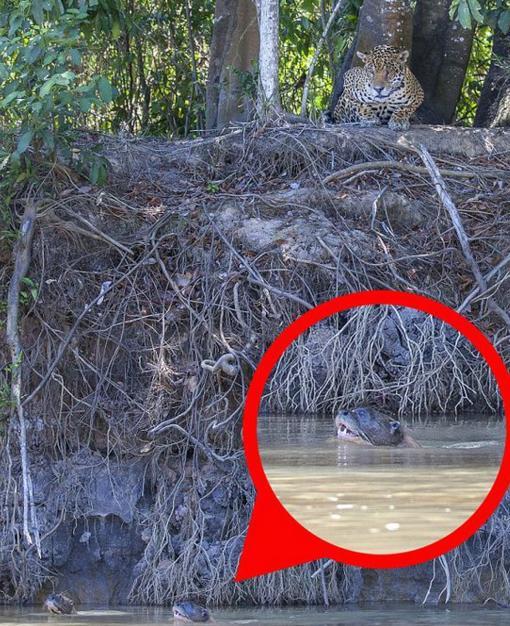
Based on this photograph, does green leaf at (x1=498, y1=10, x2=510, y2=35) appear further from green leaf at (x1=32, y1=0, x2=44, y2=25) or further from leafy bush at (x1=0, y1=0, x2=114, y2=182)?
green leaf at (x1=32, y1=0, x2=44, y2=25)

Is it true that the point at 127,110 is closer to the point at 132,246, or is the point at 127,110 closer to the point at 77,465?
the point at 132,246

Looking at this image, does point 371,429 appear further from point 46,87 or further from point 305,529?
point 46,87

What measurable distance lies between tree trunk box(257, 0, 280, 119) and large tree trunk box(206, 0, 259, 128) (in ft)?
1.97

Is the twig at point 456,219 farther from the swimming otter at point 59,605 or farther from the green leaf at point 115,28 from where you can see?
the swimming otter at point 59,605

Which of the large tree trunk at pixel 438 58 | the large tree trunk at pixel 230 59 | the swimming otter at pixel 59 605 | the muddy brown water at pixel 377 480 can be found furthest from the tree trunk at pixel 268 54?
the swimming otter at pixel 59 605

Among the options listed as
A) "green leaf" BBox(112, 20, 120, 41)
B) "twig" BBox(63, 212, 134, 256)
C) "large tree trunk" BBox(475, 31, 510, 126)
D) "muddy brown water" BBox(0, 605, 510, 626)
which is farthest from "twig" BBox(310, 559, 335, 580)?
"green leaf" BBox(112, 20, 120, 41)

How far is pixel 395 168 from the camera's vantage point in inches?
337

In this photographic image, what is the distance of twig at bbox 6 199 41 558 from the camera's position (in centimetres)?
724

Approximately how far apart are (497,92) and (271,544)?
16.4 ft

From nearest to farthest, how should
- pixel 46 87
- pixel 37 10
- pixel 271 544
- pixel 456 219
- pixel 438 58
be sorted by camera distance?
pixel 46 87, pixel 271 544, pixel 37 10, pixel 456 219, pixel 438 58

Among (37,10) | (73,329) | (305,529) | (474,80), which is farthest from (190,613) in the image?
(474,80)

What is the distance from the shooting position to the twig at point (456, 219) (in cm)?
770

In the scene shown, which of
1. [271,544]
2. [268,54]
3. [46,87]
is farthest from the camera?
[268,54]

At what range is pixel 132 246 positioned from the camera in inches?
314
